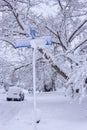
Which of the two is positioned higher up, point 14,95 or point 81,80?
point 14,95

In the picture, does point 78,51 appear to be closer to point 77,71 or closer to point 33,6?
point 33,6

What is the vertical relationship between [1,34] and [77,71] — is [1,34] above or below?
above

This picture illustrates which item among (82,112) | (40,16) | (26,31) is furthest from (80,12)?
(82,112)

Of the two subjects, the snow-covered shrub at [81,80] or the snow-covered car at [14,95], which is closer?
the snow-covered shrub at [81,80]

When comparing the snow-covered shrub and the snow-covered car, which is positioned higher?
the snow-covered car

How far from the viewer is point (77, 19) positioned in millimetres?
19281

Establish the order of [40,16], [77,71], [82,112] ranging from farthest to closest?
1. [40,16]
2. [82,112]
3. [77,71]

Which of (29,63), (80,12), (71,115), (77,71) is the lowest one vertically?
(71,115)

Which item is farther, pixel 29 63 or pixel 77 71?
pixel 29 63

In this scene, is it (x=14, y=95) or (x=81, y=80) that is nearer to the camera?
(x=81, y=80)

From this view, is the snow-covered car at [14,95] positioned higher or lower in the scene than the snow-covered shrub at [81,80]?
higher

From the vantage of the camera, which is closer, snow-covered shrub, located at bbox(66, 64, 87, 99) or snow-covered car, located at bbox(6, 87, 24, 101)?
snow-covered shrub, located at bbox(66, 64, 87, 99)

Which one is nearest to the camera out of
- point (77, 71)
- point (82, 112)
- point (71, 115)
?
point (77, 71)

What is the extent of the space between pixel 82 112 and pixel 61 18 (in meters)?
5.29
